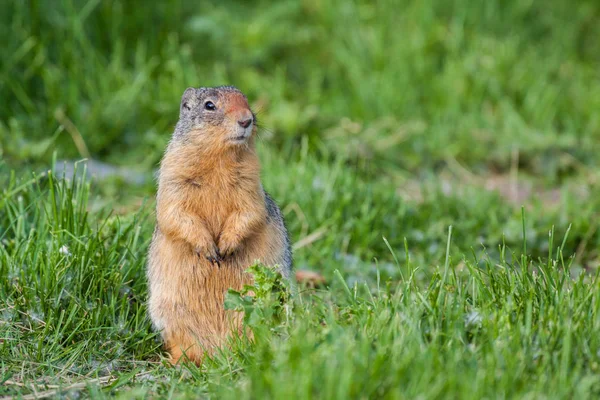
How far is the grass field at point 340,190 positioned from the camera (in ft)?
9.61

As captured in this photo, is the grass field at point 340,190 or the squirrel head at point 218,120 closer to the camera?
the grass field at point 340,190

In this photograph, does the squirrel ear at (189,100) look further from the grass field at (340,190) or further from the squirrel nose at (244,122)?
the grass field at (340,190)

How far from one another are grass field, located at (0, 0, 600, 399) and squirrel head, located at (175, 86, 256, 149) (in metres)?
0.66

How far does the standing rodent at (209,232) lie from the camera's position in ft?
12.1

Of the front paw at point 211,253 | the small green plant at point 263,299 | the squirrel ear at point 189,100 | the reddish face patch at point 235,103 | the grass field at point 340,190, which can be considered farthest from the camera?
the squirrel ear at point 189,100

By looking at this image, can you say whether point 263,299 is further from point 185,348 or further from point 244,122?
point 244,122

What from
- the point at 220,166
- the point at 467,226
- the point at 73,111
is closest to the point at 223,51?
the point at 73,111

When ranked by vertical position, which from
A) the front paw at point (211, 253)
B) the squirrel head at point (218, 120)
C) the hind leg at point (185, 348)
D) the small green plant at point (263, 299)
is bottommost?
the hind leg at point (185, 348)

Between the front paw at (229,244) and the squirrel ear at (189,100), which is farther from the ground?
the squirrel ear at (189,100)

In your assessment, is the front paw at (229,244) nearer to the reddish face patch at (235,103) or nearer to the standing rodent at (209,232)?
the standing rodent at (209,232)

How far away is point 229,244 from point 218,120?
546 mm

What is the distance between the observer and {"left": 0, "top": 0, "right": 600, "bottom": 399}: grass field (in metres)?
2.93

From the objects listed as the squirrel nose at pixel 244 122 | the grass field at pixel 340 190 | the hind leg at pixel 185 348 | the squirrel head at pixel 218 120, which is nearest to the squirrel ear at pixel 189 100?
the squirrel head at pixel 218 120

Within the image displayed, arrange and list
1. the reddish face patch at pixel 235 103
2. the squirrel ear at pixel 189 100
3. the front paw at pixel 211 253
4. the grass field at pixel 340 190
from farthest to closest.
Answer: the squirrel ear at pixel 189 100
the reddish face patch at pixel 235 103
the front paw at pixel 211 253
the grass field at pixel 340 190
